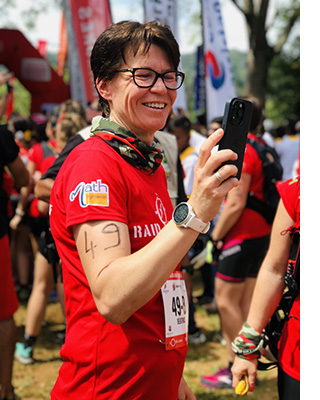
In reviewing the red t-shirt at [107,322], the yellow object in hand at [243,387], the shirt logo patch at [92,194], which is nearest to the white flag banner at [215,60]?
the yellow object in hand at [243,387]

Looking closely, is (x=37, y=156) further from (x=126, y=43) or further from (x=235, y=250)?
(x=126, y=43)

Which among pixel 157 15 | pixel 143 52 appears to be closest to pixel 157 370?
pixel 143 52

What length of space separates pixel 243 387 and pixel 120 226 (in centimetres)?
118

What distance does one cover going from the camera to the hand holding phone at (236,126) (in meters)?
1.26

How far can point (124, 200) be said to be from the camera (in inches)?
55.2

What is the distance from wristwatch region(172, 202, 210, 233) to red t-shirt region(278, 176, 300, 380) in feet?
3.13

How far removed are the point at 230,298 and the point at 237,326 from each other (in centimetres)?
23

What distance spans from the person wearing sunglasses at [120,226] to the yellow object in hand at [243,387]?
1.93ft

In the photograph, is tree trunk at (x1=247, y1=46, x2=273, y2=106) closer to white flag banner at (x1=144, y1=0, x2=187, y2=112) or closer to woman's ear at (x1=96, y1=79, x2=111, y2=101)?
white flag banner at (x1=144, y1=0, x2=187, y2=112)

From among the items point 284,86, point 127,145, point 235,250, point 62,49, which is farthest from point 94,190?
point 284,86

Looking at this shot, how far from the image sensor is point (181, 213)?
121 centimetres

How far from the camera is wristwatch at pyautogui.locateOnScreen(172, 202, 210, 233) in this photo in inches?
47.0

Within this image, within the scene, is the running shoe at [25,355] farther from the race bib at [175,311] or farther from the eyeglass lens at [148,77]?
the eyeglass lens at [148,77]
